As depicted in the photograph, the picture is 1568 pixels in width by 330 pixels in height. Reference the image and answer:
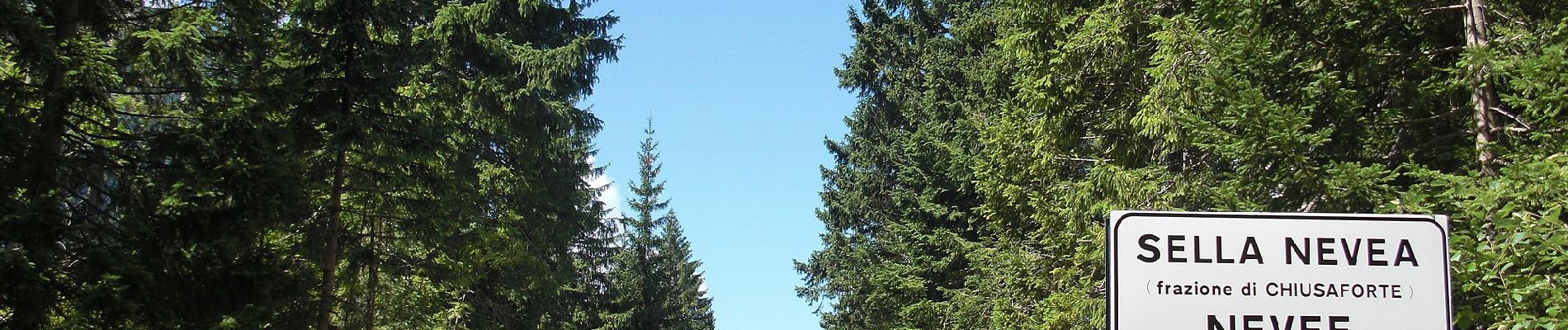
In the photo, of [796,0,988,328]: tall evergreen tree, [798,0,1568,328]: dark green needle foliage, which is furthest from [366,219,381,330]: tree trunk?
[796,0,988,328]: tall evergreen tree

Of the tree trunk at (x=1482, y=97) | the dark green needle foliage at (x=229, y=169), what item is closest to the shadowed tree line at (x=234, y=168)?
the dark green needle foliage at (x=229, y=169)

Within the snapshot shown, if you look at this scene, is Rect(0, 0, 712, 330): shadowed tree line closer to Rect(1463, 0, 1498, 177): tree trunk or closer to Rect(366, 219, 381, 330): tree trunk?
Rect(366, 219, 381, 330): tree trunk

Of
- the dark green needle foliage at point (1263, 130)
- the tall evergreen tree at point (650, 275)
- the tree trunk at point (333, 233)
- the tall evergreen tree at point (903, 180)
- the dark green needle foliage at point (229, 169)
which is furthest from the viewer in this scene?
the tall evergreen tree at point (650, 275)

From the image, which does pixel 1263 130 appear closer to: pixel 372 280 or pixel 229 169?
pixel 229 169

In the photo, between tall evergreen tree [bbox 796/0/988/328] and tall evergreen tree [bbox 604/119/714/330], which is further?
tall evergreen tree [bbox 604/119/714/330]

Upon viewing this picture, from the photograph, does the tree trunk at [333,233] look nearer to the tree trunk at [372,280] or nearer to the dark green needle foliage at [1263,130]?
the tree trunk at [372,280]

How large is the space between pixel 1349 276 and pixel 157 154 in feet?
45.7

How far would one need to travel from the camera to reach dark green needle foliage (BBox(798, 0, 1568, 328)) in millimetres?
9773

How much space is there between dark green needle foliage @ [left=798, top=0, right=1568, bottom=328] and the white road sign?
5103 mm

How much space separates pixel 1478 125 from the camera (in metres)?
10.9

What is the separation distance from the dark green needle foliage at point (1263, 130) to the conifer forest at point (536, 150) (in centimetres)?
4

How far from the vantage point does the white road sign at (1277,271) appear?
149 inches

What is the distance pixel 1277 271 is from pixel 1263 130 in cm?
744

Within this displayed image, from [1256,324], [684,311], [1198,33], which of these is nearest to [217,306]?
[1198,33]
